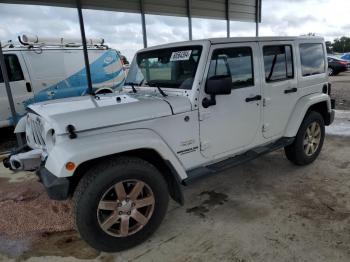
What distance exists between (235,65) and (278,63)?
0.83m

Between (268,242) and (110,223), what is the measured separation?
149cm

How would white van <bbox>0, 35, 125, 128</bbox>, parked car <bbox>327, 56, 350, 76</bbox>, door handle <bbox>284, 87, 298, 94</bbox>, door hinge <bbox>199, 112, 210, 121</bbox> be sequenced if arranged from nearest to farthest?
door hinge <bbox>199, 112, 210, 121</bbox>
door handle <bbox>284, 87, 298, 94</bbox>
white van <bbox>0, 35, 125, 128</bbox>
parked car <bbox>327, 56, 350, 76</bbox>

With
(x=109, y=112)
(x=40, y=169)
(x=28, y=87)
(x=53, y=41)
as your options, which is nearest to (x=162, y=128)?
(x=109, y=112)

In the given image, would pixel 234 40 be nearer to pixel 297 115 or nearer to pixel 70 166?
pixel 297 115

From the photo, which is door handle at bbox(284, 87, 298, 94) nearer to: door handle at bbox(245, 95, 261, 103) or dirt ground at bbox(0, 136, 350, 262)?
door handle at bbox(245, 95, 261, 103)

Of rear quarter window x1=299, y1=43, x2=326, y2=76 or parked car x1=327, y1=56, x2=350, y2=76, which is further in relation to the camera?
parked car x1=327, y1=56, x2=350, y2=76

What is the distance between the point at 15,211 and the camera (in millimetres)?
3596

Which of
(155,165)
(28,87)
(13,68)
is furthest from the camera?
Answer: (28,87)

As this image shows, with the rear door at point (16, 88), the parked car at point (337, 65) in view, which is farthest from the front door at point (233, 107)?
the parked car at point (337, 65)

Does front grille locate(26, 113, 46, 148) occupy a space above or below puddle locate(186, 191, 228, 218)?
above

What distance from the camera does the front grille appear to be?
116 inches

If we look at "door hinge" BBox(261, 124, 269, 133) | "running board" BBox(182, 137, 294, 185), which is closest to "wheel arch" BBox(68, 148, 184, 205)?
"running board" BBox(182, 137, 294, 185)

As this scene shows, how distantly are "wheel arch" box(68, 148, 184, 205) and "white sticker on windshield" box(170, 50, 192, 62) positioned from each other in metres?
Answer: 1.10

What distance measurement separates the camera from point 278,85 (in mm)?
3844
